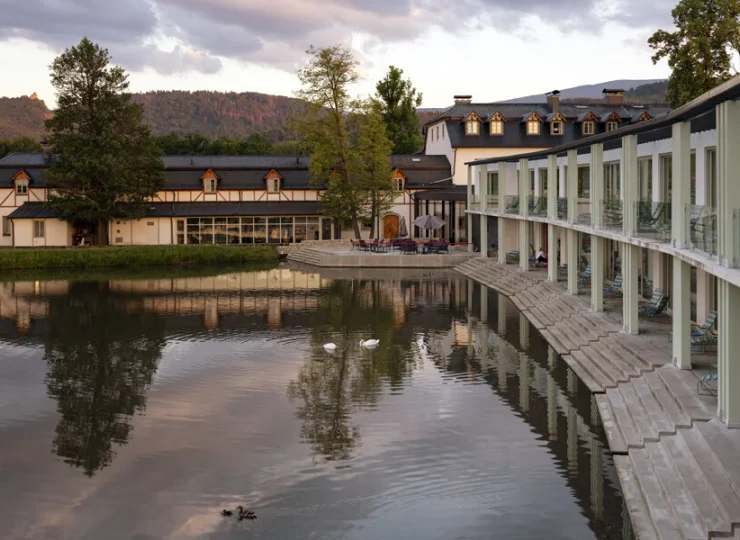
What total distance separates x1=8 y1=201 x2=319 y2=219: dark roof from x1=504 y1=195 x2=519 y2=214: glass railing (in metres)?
17.6

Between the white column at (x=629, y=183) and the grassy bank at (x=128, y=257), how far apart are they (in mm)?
30283

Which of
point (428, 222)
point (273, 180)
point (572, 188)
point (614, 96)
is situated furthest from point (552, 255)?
point (614, 96)

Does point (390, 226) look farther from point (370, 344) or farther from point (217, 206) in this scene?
point (370, 344)

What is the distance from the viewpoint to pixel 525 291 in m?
31.4

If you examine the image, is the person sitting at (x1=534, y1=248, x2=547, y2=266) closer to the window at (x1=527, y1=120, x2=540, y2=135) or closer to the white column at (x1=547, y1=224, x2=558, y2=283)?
the white column at (x1=547, y1=224, x2=558, y2=283)

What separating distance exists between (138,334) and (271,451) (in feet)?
40.8

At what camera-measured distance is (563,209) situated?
29.0m

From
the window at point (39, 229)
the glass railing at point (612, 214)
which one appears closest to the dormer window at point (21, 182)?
the window at point (39, 229)

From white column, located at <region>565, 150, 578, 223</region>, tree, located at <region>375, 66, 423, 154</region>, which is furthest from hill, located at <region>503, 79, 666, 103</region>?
white column, located at <region>565, 150, 578, 223</region>

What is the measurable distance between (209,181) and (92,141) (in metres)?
7.74

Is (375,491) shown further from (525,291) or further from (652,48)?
(652,48)

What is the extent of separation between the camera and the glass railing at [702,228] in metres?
13.7

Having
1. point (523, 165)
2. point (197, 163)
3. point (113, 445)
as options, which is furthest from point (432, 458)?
point (197, 163)

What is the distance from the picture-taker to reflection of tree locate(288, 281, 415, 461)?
15.2 meters
